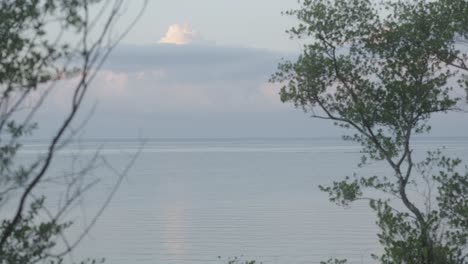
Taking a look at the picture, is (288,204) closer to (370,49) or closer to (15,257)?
(370,49)

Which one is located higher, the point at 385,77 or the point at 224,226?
the point at 385,77

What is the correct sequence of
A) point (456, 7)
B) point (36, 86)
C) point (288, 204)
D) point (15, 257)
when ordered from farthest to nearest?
point (288, 204), point (456, 7), point (15, 257), point (36, 86)

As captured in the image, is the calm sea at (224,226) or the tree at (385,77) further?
the calm sea at (224,226)

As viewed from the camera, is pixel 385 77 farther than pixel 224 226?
No

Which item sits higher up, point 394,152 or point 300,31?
point 300,31

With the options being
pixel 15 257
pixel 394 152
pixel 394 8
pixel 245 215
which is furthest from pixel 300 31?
pixel 245 215

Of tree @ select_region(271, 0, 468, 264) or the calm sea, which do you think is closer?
tree @ select_region(271, 0, 468, 264)

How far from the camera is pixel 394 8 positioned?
785 inches

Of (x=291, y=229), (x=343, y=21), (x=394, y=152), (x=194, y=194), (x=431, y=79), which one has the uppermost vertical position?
(x=343, y=21)

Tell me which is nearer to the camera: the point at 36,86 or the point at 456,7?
the point at 36,86

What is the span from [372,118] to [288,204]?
67.1 meters

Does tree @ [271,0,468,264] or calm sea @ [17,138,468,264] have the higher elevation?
tree @ [271,0,468,264]

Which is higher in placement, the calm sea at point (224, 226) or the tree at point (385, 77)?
the tree at point (385, 77)

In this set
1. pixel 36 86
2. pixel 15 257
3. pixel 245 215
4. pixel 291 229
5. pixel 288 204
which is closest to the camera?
pixel 36 86
